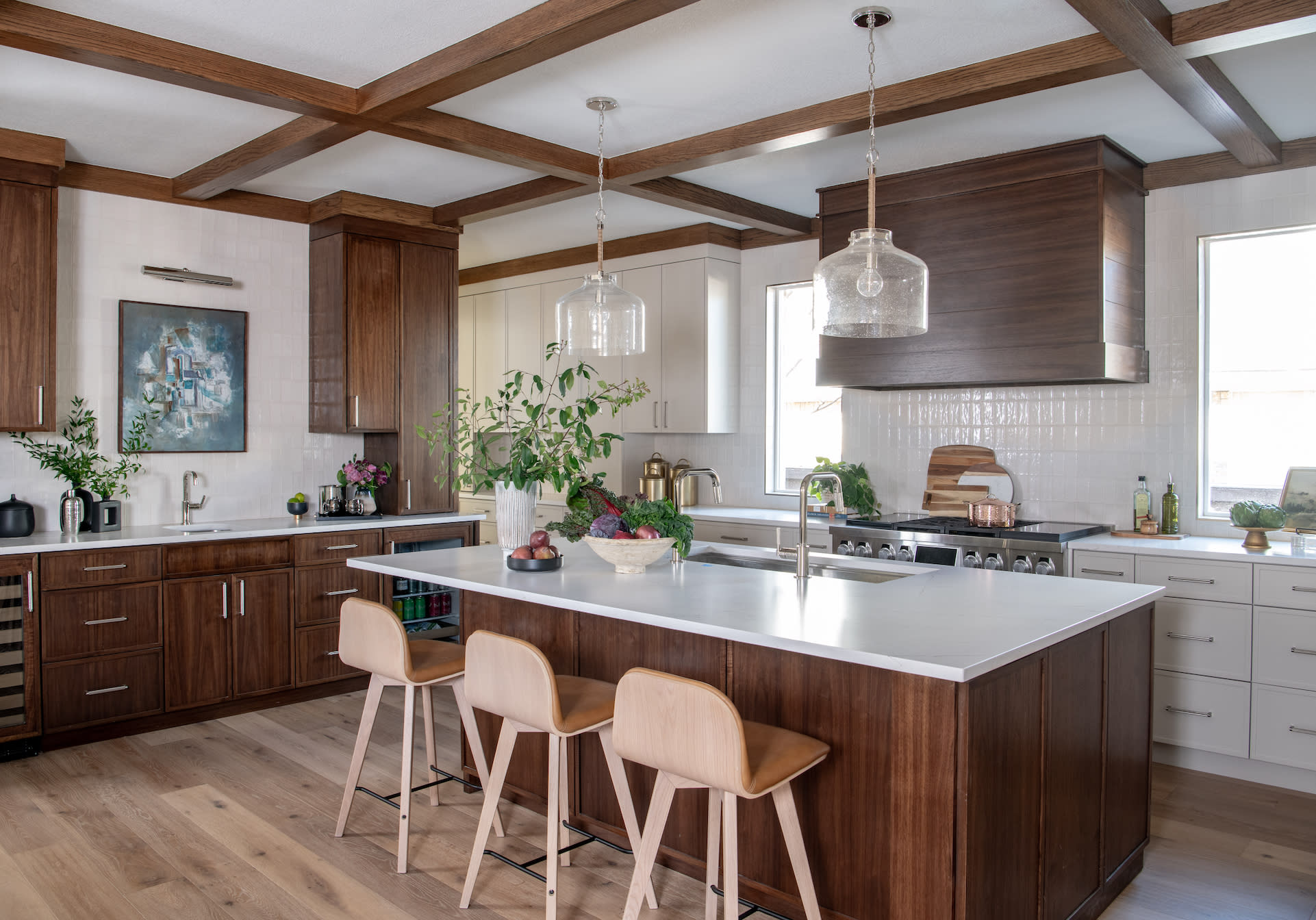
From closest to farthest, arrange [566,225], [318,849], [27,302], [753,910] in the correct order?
[753,910]
[318,849]
[27,302]
[566,225]

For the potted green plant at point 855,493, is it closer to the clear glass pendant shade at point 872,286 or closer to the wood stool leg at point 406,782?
the clear glass pendant shade at point 872,286

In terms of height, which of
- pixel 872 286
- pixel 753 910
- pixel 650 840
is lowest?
pixel 753 910

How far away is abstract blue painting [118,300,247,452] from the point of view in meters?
4.83

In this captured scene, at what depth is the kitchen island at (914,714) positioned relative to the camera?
84.6 inches

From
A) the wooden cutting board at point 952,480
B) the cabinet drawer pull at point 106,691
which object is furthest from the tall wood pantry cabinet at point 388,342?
the wooden cutting board at point 952,480

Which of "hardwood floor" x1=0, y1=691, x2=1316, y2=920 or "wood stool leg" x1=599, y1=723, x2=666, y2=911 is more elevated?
"wood stool leg" x1=599, y1=723, x2=666, y2=911

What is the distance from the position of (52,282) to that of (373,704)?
104 inches

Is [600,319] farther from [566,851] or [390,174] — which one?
[390,174]

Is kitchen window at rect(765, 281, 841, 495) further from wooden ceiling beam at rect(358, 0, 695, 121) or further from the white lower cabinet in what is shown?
wooden ceiling beam at rect(358, 0, 695, 121)

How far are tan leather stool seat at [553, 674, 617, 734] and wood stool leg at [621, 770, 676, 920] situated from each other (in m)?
0.25

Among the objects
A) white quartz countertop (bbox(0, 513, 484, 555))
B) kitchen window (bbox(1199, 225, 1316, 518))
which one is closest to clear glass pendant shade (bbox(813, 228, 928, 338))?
kitchen window (bbox(1199, 225, 1316, 518))

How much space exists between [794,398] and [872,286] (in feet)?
11.6

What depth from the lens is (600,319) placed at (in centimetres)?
332

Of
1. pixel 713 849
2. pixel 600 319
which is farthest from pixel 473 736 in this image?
pixel 600 319
